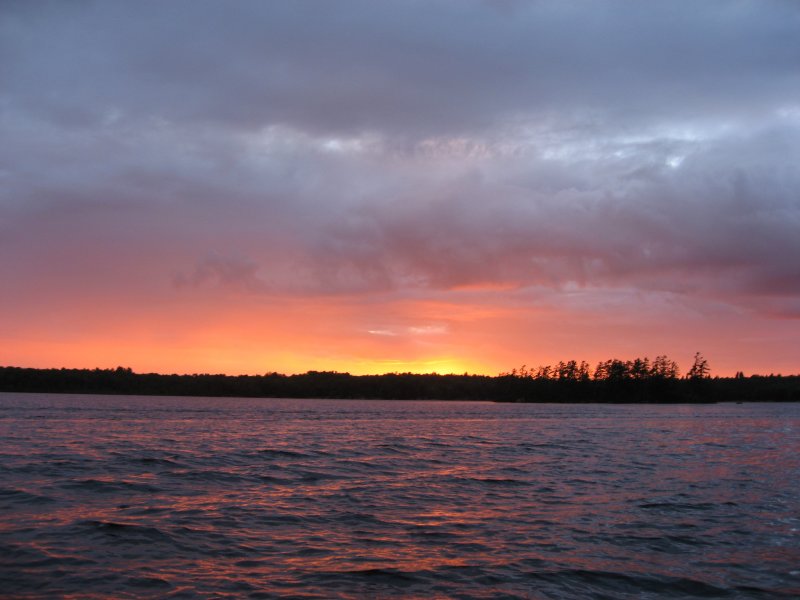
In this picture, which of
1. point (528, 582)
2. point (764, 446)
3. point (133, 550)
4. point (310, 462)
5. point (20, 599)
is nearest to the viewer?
point (20, 599)

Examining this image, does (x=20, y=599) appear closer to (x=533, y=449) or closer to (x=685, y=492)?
(x=685, y=492)

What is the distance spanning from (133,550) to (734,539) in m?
19.4

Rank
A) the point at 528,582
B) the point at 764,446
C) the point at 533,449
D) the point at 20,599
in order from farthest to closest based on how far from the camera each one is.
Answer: the point at 764,446
the point at 533,449
the point at 528,582
the point at 20,599

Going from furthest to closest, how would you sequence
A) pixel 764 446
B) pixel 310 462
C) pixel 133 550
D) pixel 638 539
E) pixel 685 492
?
pixel 764 446 < pixel 310 462 < pixel 685 492 < pixel 638 539 < pixel 133 550

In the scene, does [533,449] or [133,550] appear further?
[533,449]

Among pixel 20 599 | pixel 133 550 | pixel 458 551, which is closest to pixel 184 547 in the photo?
pixel 133 550

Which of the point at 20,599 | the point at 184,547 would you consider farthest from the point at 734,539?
the point at 20,599

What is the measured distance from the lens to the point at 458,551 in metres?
19.9

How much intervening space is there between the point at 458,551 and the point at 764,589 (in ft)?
26.7

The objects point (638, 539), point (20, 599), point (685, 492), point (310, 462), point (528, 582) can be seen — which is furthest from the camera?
point (310, 462)

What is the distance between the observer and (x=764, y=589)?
55.8 feet

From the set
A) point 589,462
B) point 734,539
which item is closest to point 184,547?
point 734,539

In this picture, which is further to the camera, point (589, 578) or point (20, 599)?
point (589, 578)

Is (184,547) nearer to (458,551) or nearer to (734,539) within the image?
(458,551)
